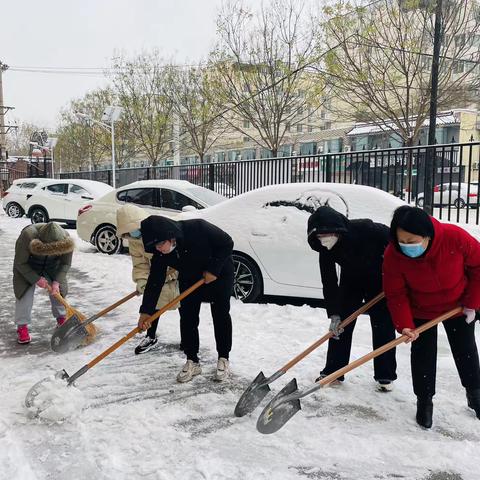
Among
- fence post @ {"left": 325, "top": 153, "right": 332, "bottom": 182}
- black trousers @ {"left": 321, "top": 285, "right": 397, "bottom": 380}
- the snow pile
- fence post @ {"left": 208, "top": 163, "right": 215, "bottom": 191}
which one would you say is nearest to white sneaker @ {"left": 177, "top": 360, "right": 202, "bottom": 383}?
the snow pile

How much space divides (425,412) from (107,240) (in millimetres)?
7772

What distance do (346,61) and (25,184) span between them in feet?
38.1

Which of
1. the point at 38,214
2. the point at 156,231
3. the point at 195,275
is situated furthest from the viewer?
the point at 38,214

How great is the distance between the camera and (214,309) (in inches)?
152

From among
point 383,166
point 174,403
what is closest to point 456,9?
point 383,166

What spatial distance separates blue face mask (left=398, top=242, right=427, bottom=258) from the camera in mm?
2803

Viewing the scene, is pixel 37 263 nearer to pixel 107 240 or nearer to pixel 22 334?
pixel 22 334

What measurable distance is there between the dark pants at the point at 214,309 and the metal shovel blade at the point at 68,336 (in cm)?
112

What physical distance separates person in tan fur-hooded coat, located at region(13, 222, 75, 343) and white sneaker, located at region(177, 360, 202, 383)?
5.38ft

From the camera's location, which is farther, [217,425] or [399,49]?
[399,49]

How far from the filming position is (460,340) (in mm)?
3152

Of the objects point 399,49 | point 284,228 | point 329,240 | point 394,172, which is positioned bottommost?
point 284,228

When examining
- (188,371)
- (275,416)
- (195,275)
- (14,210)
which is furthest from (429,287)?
(14,210)

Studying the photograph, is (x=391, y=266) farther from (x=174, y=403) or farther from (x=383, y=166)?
(x=383, y=166)
